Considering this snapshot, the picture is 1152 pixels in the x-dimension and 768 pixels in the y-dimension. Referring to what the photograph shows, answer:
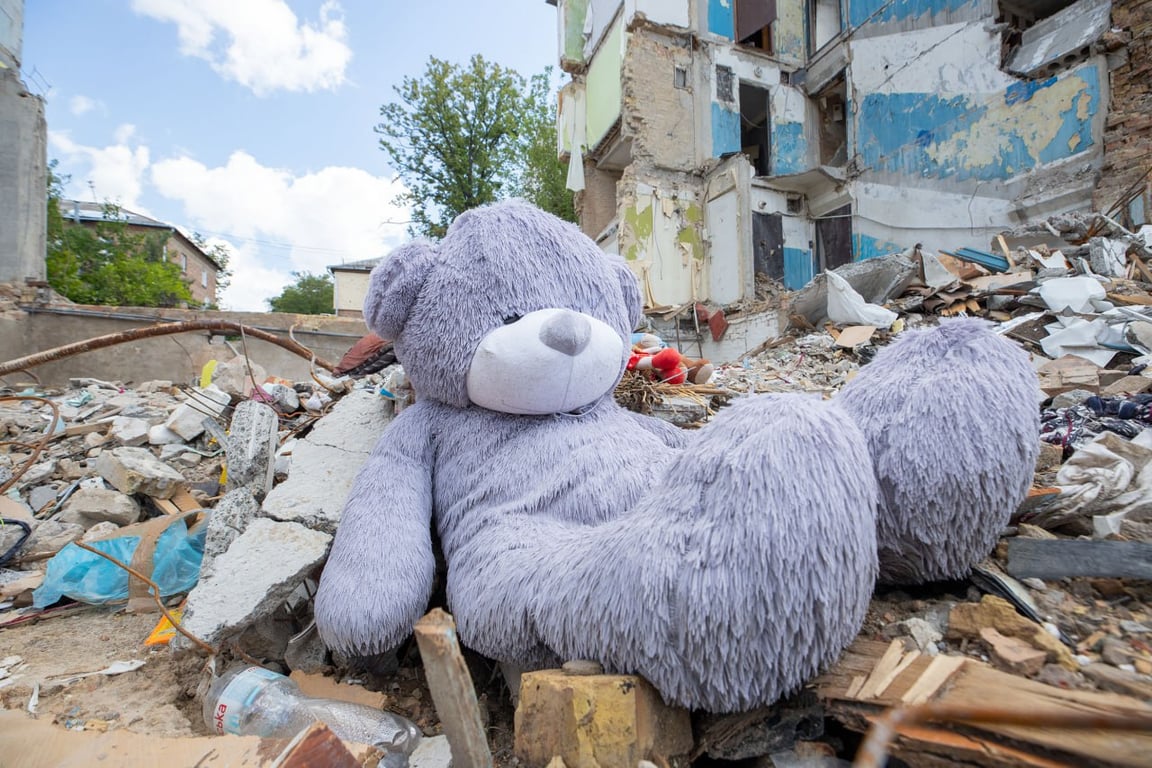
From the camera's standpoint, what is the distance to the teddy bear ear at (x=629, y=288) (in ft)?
5.50

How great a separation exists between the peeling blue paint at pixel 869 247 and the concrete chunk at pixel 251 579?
10589 millimetres

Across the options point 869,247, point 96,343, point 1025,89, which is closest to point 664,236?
point 869,247

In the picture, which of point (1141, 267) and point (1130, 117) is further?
point (1130, 117)

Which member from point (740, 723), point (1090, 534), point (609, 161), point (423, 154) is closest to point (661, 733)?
point (740, 723)

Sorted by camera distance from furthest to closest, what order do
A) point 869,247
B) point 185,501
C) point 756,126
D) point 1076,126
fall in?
point 756,126 → point 869,247 → point 1076,126 → point 185,501

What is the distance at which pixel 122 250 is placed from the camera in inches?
731

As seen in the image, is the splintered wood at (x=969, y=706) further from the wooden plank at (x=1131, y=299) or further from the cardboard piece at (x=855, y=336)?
the wooden plank at (x=1131, y=299)

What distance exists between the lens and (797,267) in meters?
11.4

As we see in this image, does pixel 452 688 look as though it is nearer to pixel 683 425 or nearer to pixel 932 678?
pixel 932 678

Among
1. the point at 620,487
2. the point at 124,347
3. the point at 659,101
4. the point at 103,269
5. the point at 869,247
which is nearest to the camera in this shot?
the point at 620,487

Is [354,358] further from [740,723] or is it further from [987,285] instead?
[987,285]

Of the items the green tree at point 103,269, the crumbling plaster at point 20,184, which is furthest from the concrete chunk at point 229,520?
the green tree at point 103,269

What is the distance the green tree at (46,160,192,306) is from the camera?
1508cm

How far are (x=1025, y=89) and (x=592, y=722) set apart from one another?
34.8 feet
